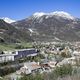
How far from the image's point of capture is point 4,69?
31500mm

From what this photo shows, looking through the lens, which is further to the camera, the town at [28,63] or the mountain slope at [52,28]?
the mountain slope at [52,28]

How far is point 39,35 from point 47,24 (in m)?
39.1

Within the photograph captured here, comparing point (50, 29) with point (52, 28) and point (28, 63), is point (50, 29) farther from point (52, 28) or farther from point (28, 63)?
point (28, 63)

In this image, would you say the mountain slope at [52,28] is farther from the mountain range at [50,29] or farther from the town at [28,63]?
the town at [28,63]

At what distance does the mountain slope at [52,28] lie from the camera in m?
120

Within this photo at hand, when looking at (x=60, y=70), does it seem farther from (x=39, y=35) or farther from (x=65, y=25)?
(x=65, y=25)

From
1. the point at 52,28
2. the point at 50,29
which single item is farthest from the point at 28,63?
the point at 52,28

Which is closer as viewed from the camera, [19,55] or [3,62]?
[3,62]

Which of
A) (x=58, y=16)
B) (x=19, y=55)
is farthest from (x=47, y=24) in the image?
(x=19, y=55)

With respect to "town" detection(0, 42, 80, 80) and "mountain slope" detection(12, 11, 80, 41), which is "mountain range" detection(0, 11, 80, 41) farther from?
"town" detection(0, 42, 80, 80)

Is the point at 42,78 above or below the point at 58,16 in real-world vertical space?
below

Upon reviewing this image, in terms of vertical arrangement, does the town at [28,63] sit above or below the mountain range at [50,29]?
below

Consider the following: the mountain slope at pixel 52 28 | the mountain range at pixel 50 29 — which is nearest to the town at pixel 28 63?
the mountain range at pixel 50 29

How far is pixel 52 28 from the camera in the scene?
478 ft
